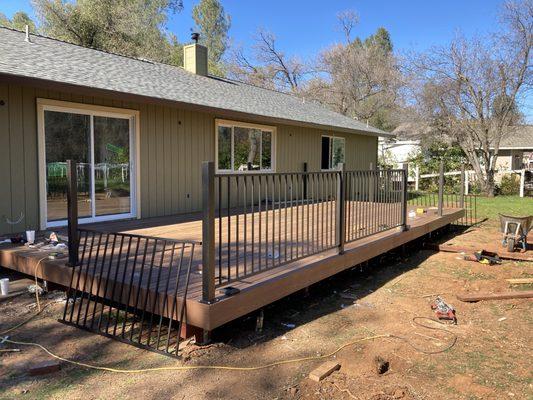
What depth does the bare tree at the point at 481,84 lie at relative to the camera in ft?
56.6

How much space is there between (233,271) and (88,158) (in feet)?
13.8

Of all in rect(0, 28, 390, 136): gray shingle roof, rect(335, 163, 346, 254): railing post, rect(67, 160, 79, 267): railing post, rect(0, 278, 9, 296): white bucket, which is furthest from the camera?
rect(0, 28, 390, 136): gray shingle roof

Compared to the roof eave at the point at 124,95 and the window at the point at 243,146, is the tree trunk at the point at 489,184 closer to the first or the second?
the window at the point at 243,146

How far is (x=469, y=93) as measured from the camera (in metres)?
18.1

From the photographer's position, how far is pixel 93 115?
7207 millimetres

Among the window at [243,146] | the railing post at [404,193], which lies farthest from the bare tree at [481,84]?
the railing post at [404,193]

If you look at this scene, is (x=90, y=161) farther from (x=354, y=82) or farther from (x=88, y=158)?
(x=354, y=82)

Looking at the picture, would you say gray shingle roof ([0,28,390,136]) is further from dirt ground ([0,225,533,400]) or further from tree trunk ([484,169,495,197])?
tree trunk ([484,169,495,197])

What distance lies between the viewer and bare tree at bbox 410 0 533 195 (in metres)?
17.2

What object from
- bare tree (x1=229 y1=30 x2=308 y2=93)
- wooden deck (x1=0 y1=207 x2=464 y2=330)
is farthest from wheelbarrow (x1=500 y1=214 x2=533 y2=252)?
bare tree (x1=229 y1=30 x2=308 y2=93)

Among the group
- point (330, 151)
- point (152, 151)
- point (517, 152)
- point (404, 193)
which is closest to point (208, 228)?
point (404, 193)

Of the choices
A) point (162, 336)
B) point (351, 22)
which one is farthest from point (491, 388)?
point (351, 22)

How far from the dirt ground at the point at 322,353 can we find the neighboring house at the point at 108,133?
2.41 m

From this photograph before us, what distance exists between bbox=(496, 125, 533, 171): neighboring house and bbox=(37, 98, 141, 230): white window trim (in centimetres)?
2263
